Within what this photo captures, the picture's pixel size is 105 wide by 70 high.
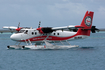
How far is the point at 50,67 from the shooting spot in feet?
81.7

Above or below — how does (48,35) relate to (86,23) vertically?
below

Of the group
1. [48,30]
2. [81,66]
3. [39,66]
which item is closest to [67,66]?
[81,66]

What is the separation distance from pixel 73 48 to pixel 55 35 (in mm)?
5569

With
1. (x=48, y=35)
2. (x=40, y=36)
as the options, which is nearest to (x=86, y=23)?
(x=48, y=35)

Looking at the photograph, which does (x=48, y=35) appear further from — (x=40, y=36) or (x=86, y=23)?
(x=86, y=23)

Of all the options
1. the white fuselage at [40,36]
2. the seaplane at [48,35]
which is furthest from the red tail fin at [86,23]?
the white fuselage at [40,36]

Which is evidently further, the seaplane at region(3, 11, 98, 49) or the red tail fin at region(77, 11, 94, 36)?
the red tail fin at region(77, 11, 94, 36)

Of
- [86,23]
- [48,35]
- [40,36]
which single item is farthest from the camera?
[86,23]

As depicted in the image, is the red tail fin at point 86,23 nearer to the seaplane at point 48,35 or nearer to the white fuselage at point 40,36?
the seaplane at point 48,35

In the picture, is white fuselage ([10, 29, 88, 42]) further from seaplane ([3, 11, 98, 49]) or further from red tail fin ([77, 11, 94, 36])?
red tail fin ([77, 11, 94, 36])

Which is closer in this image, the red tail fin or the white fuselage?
the white fuselage

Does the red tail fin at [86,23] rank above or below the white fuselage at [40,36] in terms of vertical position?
above

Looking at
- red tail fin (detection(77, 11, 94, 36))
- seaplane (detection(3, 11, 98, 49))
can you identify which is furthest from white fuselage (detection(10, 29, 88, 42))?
red tail fin (detection(77, 11, 94, 36))

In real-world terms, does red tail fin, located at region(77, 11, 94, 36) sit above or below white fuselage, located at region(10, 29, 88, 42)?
above
